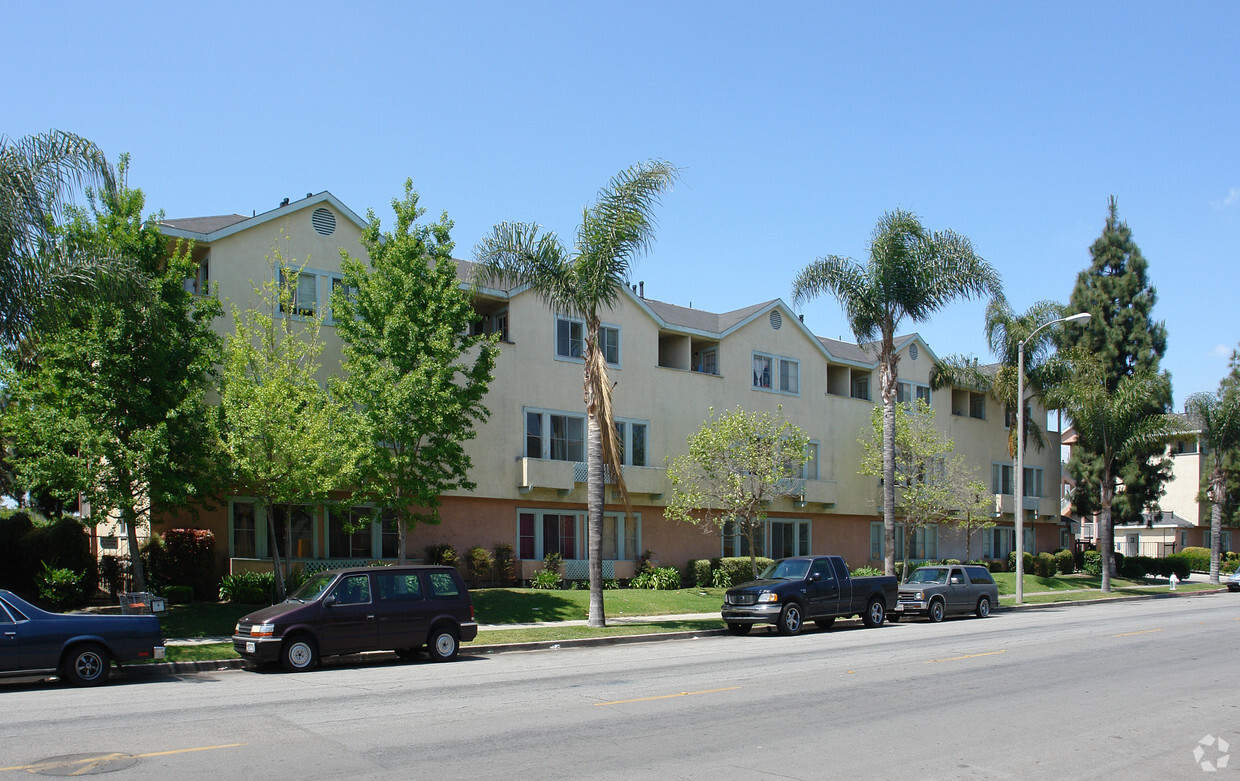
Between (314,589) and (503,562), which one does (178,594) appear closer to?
(314,589)

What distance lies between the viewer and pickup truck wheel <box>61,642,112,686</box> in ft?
44.7

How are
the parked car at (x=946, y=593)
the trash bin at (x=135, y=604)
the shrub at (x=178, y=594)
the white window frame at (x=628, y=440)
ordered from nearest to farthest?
the trash bin at (x=135, y=604) → the shrub at (x=178, y=594) → the parked car at (x=946, y=593) → the white window frame at (x=628, y=440)

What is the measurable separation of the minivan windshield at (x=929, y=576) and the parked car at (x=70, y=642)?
1919 centimetres

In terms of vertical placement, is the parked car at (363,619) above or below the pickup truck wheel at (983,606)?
above

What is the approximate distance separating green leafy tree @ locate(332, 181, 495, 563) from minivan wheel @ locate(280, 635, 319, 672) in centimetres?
736

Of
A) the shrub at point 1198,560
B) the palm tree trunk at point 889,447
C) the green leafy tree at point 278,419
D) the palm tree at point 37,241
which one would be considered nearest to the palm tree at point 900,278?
the palm tree trunk at point 889,447

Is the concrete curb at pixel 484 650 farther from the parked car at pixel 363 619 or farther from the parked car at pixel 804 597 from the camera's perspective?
the parked car at pixel 804 597

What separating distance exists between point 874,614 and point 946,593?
302 cm

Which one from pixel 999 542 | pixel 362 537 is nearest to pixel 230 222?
pixel 362 537

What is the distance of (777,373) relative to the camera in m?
37.4

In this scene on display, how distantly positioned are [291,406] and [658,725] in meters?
13.8

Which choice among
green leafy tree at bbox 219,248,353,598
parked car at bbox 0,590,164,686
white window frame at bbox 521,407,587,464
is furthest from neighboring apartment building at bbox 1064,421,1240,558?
parked car at bbox 0,590,164,686

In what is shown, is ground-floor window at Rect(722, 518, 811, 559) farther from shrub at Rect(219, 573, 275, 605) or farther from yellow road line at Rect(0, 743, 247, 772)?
yellow road line at Rect(0, 743, 247, 772)

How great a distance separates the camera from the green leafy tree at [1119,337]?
44.6 meters
